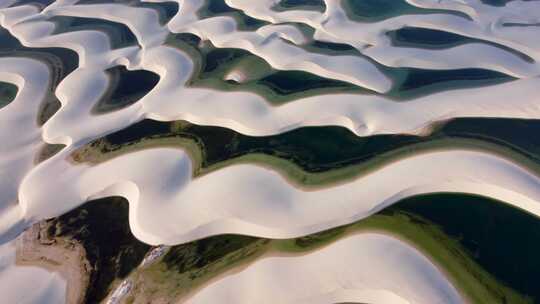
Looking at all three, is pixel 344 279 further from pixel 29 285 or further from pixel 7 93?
pixel 7 93

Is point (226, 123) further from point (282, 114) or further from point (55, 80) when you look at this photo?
point (55, 80)

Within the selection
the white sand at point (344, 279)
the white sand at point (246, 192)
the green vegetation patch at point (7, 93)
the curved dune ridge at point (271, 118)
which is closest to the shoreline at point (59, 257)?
the curved dune ridge at point (271, 118)

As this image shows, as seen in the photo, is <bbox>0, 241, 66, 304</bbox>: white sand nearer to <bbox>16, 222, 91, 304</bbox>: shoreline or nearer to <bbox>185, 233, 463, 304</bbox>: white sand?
<bbox>16, 222, 91, 304</bbox>: shoreline

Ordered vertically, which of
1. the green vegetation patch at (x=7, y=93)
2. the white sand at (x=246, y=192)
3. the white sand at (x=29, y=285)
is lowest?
the white sand at (x=29, y=285)

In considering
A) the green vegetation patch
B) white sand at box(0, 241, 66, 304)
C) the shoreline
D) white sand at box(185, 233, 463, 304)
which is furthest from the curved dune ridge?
the green vegetation patch

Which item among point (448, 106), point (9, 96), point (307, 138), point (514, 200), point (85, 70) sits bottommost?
point (9, 96)

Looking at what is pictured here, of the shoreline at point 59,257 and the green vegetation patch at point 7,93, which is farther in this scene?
the green vegetation patch at point 7,93

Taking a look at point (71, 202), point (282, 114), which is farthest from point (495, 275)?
point (71, 202)

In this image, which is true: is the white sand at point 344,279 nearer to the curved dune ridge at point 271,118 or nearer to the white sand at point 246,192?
the curved dune ridge at point 271,118
